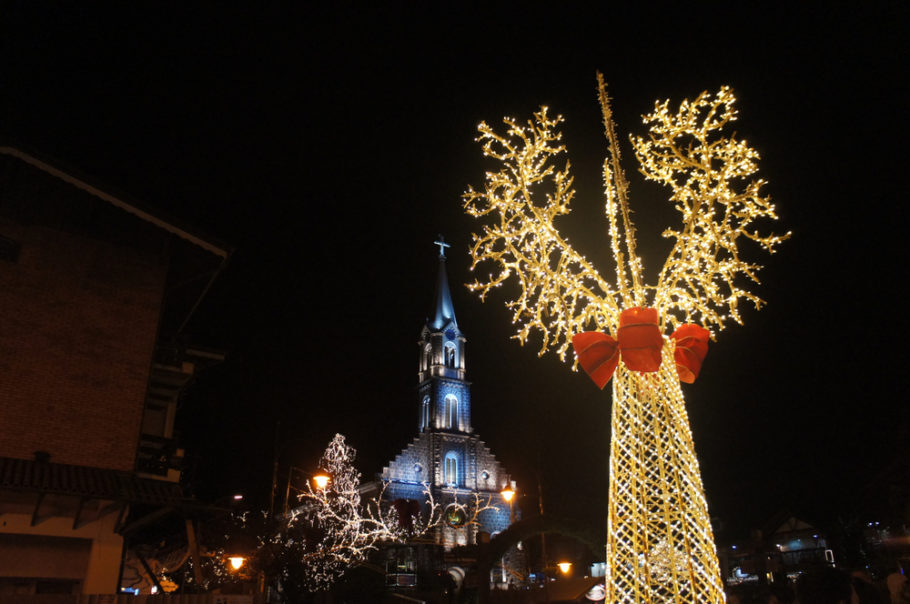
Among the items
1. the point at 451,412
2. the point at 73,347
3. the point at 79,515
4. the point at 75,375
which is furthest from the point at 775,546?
the point at 73,347

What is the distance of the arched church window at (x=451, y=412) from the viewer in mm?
55281

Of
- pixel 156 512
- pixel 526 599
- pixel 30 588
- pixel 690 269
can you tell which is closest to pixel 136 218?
pixel 156 512

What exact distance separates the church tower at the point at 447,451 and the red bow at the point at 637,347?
44386mm

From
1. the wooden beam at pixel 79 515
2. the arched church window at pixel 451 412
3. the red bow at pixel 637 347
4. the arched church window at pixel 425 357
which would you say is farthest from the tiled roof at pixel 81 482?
the arched church window at pixel 425 357

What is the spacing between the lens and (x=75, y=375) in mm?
12766

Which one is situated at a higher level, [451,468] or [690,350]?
[451,468]

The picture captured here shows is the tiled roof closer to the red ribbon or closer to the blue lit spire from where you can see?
the red ribbon

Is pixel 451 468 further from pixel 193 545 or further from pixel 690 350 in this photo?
pixel 690 350

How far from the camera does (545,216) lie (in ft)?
18.4

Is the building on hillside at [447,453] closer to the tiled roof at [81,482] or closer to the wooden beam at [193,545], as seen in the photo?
the wooden beam at [193,545]

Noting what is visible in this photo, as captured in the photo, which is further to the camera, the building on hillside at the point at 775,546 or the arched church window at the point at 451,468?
the arched church window at the point at 451,468

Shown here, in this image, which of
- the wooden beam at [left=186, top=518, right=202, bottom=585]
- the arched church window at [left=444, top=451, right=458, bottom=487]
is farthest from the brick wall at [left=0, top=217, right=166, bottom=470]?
the arched church window at [left=444, top=451, right=458, bottom=487]

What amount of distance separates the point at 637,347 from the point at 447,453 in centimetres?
5018

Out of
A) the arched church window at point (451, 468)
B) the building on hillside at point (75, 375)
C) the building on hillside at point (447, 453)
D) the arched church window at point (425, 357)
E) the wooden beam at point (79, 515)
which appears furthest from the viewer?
the arched church window at point (425, 357)
